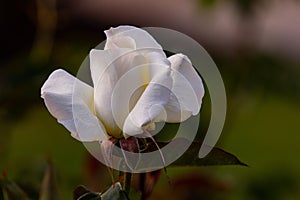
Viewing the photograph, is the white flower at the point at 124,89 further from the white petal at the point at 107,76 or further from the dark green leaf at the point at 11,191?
the dark green leaf at the point at 11,191

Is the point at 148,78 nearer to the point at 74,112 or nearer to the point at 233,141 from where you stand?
the point at 74,112

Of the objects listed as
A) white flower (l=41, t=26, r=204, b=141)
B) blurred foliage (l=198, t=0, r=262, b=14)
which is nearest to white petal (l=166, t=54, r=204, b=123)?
white flower (l=41, t=26, r=204, b=141)

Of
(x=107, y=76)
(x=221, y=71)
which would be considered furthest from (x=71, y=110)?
(x=221, y=71)

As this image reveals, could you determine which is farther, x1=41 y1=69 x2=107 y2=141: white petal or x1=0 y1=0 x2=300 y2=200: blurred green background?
x1=0 y1=0 x2=300 y2=200: blurred green background

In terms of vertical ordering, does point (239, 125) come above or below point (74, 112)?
below

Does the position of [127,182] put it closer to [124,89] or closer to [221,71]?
[124,89]

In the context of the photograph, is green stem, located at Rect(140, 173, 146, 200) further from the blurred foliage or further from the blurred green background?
the blurred foliage

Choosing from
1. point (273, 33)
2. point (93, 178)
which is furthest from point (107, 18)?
point (93, 178)
